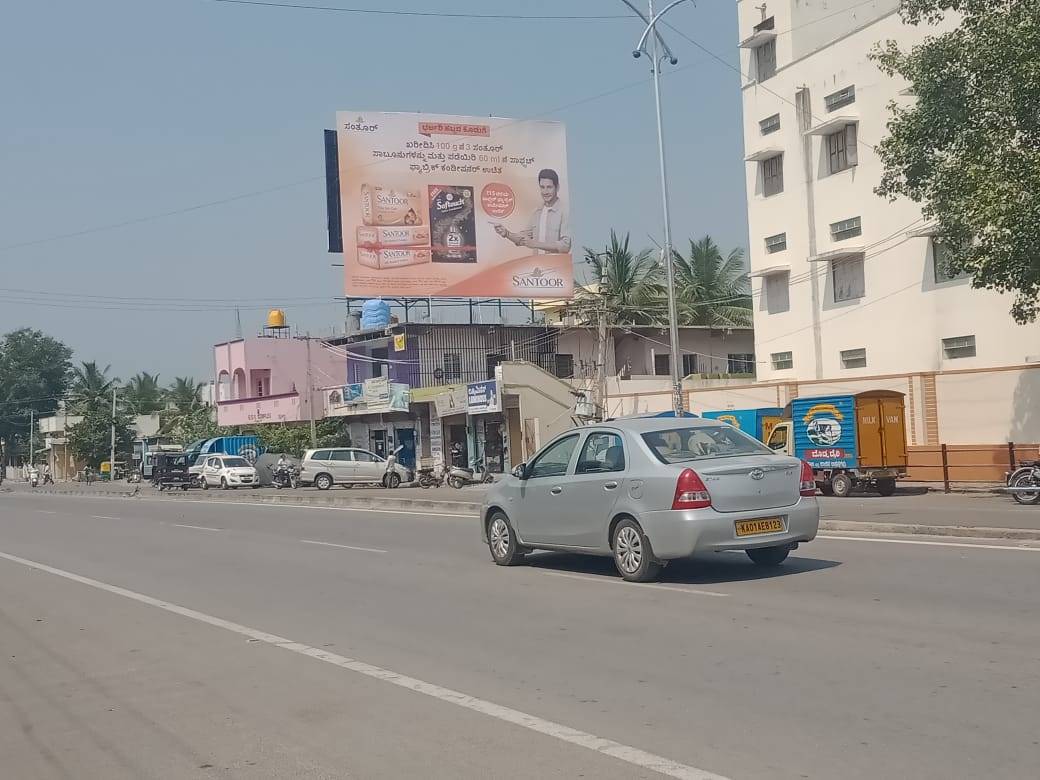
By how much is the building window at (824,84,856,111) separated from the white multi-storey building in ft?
0.13

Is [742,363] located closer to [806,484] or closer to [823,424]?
[823,424]

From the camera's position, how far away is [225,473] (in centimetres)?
4709

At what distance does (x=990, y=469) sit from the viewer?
24641mm

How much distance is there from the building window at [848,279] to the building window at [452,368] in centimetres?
1738

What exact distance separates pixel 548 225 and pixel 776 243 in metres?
9.78

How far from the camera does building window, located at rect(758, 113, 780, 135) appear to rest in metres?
38.7

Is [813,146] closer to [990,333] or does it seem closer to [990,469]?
[990,333]

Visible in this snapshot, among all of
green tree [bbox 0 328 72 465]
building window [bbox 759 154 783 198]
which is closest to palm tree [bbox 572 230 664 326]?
building window [bbox 759 154 783 198]

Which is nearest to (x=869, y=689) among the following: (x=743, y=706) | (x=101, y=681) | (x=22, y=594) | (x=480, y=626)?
(x=743, y=706)

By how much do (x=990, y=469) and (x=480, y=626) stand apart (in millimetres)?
18709

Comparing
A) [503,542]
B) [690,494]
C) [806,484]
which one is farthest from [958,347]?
[690,494]

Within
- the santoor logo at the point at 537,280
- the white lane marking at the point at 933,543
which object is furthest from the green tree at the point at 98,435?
the white lane marking at the point at 933,543

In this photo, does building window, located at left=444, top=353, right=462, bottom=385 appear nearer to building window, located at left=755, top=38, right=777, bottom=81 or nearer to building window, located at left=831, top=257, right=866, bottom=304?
building window, located at left=755, top=38, right=777, bottom=81

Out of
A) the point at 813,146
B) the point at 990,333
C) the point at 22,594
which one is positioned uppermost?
the point at 813,146
